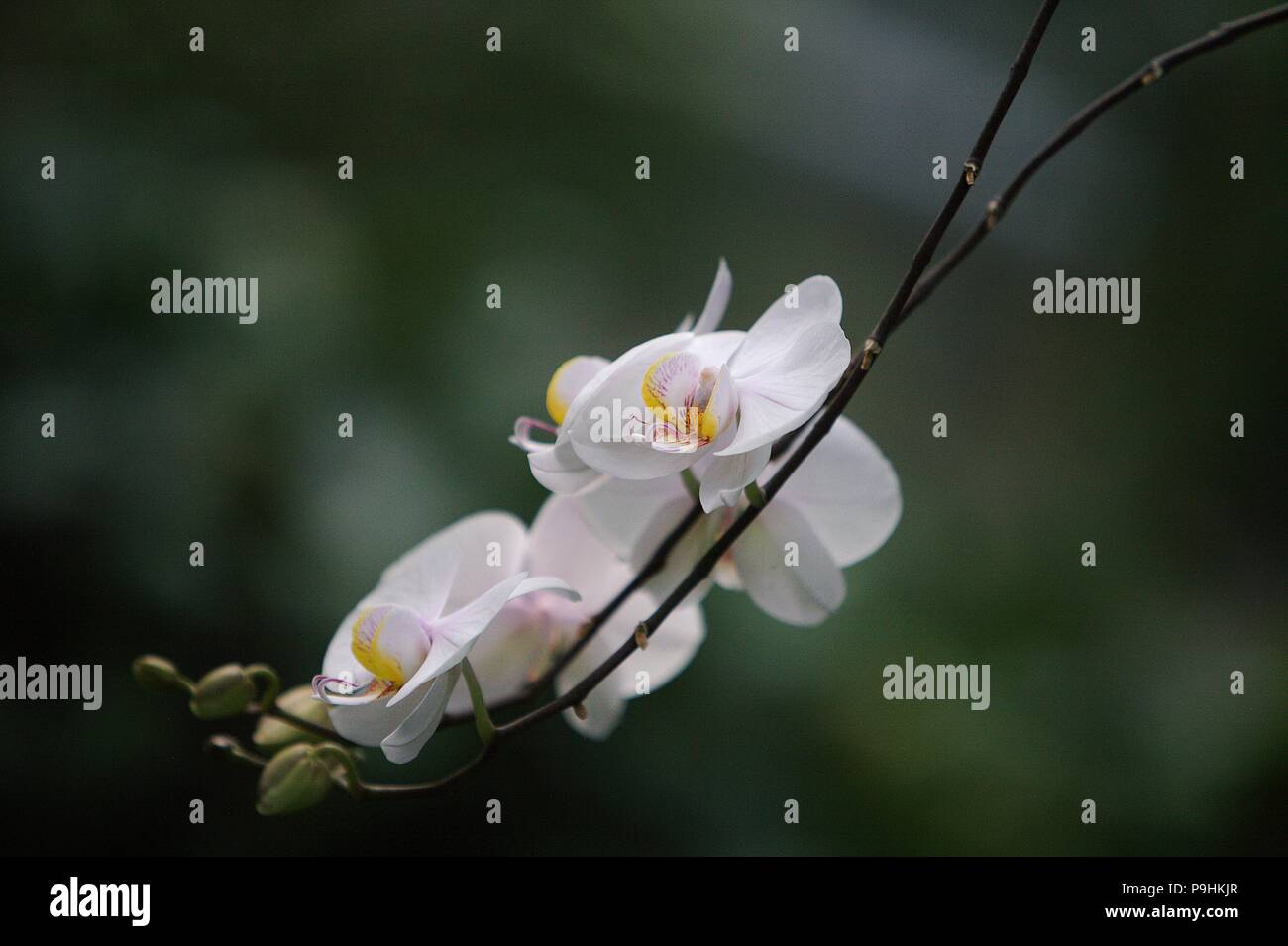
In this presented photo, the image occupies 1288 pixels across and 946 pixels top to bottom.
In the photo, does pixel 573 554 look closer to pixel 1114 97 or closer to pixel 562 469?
pixel 562 469

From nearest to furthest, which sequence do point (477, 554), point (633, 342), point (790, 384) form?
point (790, 384)
point (477, 554)
point (633, 342)

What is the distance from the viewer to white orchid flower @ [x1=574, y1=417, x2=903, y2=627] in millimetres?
413

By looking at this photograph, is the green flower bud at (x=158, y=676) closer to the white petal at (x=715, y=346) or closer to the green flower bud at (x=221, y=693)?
the green flower bud at (x=221, y=693)

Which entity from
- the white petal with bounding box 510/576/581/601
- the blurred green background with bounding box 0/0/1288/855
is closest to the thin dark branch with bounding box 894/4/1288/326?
the white petal with bounding box 510/576/581/601

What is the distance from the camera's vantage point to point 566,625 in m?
0.44

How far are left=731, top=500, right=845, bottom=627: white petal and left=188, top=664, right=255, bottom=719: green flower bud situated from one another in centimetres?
19

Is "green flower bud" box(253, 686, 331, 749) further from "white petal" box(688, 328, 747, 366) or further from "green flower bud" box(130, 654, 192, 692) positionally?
"white petal" box(688, 328, 747, 366)

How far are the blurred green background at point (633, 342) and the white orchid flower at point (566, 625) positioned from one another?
0.49 metres

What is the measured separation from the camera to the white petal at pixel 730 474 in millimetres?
334

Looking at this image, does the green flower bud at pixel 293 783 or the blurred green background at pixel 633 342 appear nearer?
the green flower bud at pixel 293 783

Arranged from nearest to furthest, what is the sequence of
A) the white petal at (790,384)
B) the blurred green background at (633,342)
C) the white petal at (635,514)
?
the white petal at (790,384) → the white petal at (635,514) → the blurred green background at (633,342)

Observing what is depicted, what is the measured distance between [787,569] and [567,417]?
0.41 feet

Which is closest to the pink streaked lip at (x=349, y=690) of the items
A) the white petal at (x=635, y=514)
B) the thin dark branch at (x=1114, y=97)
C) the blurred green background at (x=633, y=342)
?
the white petal at (x=635, y=514)

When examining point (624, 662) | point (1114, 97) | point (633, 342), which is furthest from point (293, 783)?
point (633, 342)
